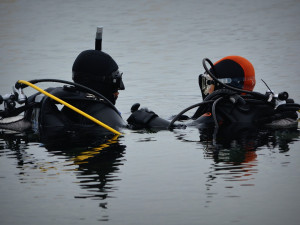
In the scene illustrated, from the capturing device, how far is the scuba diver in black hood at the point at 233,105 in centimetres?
938

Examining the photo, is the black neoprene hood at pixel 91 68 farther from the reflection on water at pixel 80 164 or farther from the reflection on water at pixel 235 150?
the reflection on water at pixel 235 150

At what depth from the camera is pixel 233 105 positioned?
370 inches

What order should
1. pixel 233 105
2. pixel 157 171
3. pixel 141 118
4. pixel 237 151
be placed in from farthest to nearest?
pixel 141 118 → pixel 233 105 → pixel 237 151 → pixel 157 171

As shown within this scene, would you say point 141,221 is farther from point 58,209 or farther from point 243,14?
point 243,14

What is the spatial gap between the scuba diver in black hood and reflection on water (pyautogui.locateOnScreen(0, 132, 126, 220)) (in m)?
1.14

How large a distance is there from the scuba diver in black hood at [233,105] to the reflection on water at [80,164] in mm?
1144

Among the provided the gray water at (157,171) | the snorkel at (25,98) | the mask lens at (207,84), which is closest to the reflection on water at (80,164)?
the gray water at (157,171)

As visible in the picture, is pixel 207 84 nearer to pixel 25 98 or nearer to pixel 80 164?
pixel 25 98

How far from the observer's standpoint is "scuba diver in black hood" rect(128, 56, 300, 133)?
369 inches

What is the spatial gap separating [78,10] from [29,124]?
2554 cm

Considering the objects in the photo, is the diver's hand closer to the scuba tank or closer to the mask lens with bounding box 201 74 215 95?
the scuba tank

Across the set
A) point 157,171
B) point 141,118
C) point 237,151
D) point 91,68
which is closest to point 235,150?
point 237,151

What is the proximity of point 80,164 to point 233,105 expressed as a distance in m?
2.41

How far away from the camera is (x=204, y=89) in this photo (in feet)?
33.0
